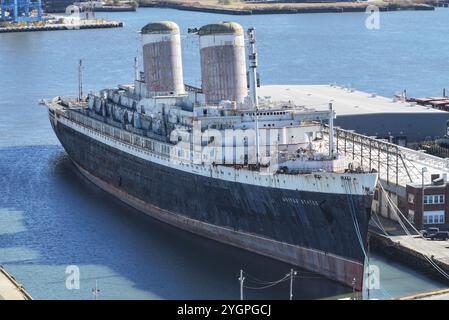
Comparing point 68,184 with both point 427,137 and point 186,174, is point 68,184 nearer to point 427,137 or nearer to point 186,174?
point 186,174

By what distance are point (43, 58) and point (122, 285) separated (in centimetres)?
5717

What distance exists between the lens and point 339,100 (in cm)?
4919

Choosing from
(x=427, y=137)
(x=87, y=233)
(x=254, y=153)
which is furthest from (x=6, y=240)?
(x=427, y=137)

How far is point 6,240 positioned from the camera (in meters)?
35.4

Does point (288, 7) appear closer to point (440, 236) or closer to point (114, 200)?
point (114, 200)

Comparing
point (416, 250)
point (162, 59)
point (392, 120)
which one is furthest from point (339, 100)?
point (416, 250)

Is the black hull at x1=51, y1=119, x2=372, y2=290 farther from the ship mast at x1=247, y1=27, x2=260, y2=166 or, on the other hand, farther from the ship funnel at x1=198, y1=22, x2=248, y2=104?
the ship funnel at x1=198, y1=22, x2=248, y2=104

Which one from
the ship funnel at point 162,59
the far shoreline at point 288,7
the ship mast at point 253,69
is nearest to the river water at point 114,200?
the ship funnel at point 162,59

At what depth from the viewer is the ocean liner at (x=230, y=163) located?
30594mm

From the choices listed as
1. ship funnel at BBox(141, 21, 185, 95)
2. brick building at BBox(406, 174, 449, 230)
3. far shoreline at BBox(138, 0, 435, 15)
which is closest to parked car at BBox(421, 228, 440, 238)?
brick building at BBox(406, 174, 449, 230)

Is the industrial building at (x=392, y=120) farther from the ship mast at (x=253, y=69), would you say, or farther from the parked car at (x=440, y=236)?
the parked car at (x=440, y=236)

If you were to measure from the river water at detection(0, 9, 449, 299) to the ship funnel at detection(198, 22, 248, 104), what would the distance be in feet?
16.2

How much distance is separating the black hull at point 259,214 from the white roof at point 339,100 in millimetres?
9449

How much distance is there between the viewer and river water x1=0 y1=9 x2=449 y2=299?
100 feet
